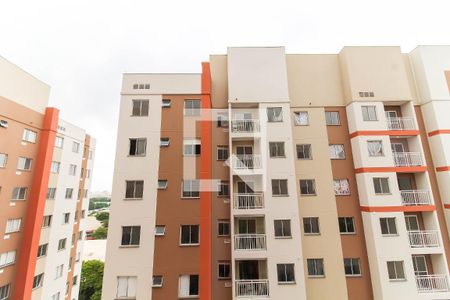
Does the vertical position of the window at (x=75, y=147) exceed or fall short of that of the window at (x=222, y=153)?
it exceeds it

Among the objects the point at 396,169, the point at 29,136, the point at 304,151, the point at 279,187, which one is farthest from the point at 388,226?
the point at 29,136

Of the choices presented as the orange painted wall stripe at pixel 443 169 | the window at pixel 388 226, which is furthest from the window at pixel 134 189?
the orange painted wall stripe at pixel 443 169

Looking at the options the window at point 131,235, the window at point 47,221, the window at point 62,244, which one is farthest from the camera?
the window at point 62,244

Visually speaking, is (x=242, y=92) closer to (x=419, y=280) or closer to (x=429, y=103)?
(x=429, y=103)

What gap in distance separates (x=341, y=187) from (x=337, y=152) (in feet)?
9.56

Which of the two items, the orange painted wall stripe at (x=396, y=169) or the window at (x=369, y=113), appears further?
the window at (x=369, y=113)

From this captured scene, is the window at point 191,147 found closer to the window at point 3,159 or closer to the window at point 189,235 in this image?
the window at point 189,235

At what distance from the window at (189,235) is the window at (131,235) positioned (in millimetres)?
2960

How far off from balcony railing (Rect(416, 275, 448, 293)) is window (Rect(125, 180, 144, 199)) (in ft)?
68.1

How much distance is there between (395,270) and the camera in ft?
49.9

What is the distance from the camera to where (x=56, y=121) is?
77.0 ft

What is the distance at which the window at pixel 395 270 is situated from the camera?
15.1 metres

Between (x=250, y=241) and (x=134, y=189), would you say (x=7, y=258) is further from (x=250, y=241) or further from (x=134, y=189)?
(x=250, y=241)

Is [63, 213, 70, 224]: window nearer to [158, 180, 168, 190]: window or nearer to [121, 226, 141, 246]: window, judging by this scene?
[121, 226, 141, 246]: window
